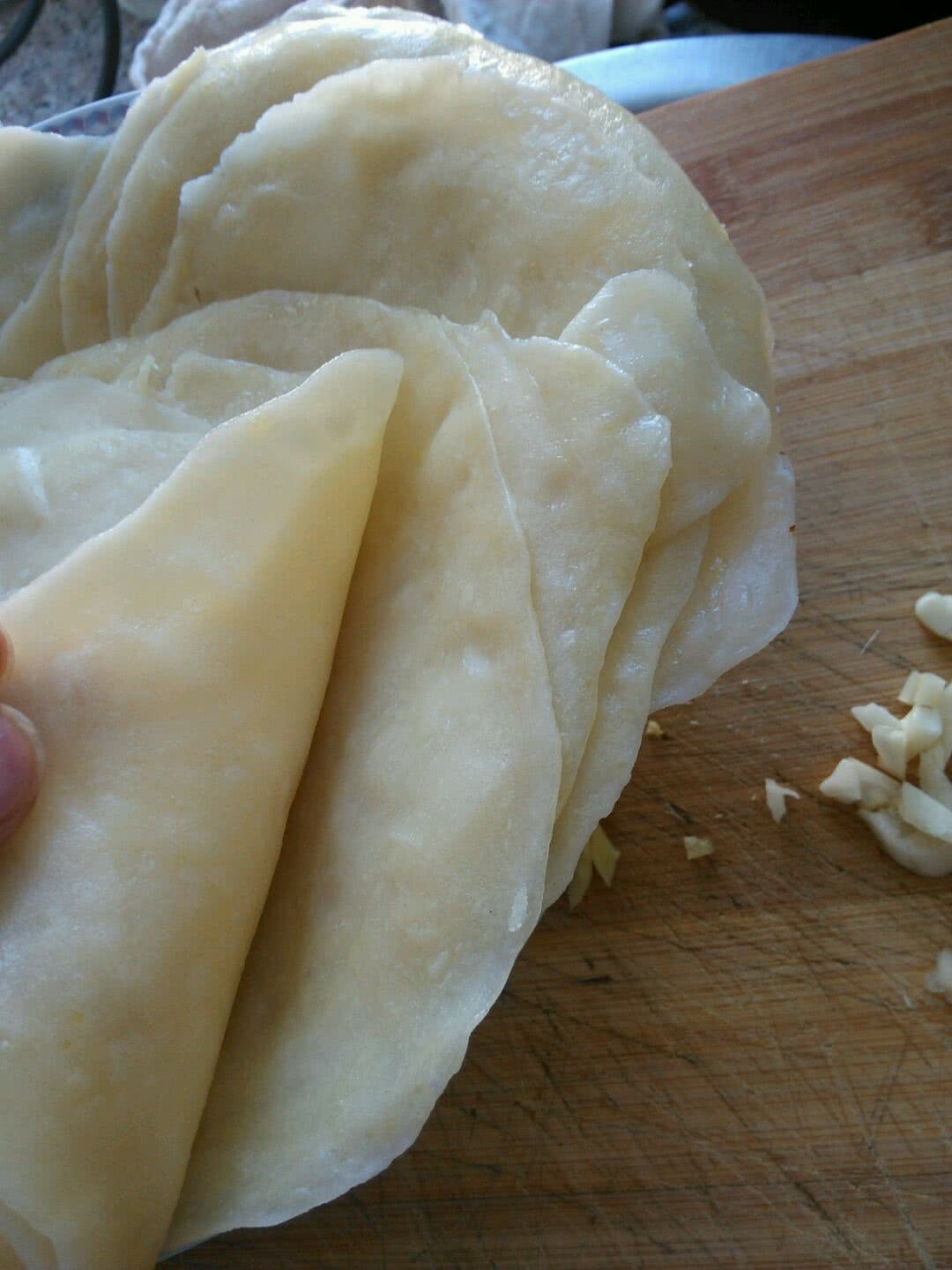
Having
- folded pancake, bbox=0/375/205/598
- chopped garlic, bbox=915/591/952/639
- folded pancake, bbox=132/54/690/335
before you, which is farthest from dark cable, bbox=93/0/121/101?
chopped garlic, bbox=915/591/952/639

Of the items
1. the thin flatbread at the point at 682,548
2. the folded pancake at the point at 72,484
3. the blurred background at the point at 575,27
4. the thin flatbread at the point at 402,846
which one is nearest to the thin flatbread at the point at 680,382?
the thin flatbread at the point at 682,548

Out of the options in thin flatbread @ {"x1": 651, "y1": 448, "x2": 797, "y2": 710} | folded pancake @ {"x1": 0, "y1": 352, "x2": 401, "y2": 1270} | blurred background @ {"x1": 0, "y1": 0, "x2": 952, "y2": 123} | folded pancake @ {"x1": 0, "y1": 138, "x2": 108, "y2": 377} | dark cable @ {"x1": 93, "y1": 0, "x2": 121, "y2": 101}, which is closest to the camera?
folded pancake @ {"x1": 0, "y1": 352, "x2": 401, "y2": 1270}

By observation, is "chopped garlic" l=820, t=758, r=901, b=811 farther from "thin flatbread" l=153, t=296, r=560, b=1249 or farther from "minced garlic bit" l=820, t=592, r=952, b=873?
"thin flatbread" l=153, t=296, r=560, b=1249

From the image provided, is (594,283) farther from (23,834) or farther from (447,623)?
(23,834)

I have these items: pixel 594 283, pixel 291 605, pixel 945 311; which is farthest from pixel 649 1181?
pixel 945 311

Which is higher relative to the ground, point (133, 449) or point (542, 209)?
point (542, 209)

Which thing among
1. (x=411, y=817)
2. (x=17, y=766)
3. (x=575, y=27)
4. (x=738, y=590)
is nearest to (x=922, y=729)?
(x=738, y=590)

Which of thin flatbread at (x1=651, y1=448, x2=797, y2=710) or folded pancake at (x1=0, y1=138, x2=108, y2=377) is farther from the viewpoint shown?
folded pancake at (x1=0, y1=138, x2=108, y2=377)
